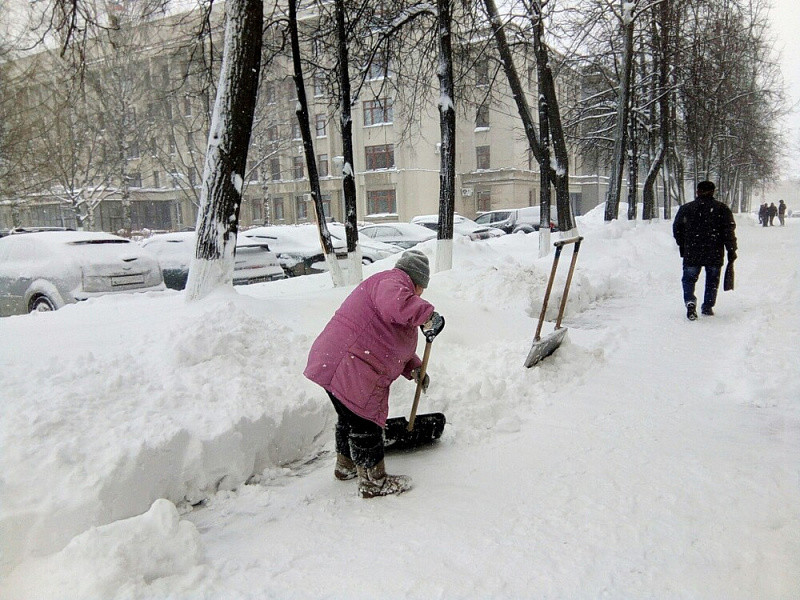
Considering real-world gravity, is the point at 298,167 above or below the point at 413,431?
above

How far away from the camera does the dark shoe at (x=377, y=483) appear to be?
3291mm

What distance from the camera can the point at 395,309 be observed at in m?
3.07

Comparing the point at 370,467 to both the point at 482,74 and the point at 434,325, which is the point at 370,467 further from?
the point at 482,74

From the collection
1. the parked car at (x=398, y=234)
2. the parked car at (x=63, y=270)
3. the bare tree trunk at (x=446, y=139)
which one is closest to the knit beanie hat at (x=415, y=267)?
the bare tree trunk at (x=446, y=139)

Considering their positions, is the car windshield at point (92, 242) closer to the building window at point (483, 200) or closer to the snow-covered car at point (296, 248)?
the snow-covered car at point (296, 248)

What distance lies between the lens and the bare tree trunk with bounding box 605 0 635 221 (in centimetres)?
1471

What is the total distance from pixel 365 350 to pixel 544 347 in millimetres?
2326

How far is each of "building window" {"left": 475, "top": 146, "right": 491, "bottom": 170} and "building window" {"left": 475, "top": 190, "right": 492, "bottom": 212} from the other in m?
1.90

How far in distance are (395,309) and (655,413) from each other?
2512mm

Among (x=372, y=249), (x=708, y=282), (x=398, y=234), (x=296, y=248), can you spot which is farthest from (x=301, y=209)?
(x=708, y=282)

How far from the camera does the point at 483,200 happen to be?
43.5 metres

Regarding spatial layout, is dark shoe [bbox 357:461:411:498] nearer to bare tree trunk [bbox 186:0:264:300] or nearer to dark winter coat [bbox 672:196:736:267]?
bare tree trunk [bbox 186:0:264:300]

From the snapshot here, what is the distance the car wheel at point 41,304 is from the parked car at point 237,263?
117 inches

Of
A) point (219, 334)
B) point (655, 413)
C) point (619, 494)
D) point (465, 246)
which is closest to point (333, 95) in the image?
point (465, 246)
